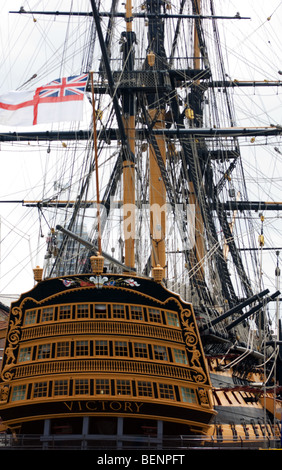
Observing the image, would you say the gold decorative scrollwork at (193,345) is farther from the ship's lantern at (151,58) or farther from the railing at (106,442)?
the ship's lantern at (151,58)

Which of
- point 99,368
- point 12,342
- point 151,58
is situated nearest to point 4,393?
point 12,342

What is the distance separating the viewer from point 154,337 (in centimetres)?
2238

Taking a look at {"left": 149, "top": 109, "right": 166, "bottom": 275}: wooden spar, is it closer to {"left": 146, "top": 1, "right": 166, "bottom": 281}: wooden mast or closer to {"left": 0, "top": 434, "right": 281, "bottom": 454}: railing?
{"left": 146, "top": 1, "right": 166, "bottom": 281}: wooden mast

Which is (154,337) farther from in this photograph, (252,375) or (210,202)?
(210,202)

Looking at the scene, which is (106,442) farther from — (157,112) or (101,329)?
(157,112)

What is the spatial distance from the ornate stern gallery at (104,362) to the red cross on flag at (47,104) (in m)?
6.70

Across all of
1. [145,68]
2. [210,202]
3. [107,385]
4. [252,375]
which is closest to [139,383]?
[107,385]

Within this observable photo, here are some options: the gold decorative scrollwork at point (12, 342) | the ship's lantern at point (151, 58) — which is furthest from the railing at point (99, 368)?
the ship's lantern at point (151, 58)

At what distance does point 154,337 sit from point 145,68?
20.4 metres

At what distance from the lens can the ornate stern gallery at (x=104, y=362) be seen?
2112 centimetres

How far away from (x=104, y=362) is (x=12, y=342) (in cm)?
322

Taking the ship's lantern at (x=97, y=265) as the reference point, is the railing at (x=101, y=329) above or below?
below

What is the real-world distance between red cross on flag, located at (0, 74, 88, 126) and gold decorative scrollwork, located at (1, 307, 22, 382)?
733cm

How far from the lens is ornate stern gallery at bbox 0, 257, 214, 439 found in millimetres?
21125
